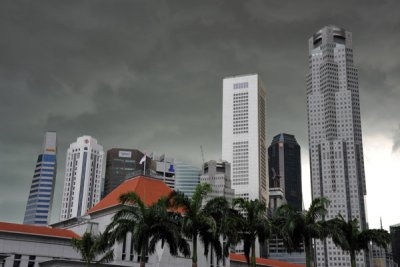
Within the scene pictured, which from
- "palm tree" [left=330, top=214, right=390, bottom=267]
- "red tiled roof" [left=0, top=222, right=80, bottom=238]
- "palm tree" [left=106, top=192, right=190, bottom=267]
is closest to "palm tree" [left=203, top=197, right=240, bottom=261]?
"palm tree" [left=106, top=192, right=190, bottom=267]

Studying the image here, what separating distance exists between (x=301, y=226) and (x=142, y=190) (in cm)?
2706

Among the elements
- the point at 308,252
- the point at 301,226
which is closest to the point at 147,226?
the point at 301,226

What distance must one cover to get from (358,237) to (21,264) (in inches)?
1530

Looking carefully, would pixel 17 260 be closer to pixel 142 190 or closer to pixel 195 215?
pixel 142 190

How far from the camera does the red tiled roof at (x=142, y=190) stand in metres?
68.4

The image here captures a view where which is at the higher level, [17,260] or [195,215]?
[195,215]

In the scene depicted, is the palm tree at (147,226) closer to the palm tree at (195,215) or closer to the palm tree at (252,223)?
the palm tree at (195,215)

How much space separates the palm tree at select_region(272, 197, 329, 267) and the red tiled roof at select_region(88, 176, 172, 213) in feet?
69.0

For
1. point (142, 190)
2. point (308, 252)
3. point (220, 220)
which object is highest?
point (142, 190)

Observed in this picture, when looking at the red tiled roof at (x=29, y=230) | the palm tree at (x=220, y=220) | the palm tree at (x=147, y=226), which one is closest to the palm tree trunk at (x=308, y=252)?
the palm tree at (x=220, y=220)

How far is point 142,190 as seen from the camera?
229 feet

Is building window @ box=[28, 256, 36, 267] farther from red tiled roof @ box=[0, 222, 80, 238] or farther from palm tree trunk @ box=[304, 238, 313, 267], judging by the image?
palm tree trunk @ box=[304, 238, 313, 267]

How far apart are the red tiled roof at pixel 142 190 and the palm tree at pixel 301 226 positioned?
69.0ft

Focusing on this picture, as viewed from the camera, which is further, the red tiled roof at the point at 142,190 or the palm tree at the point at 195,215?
the red tiled roof at the point at 142,190
